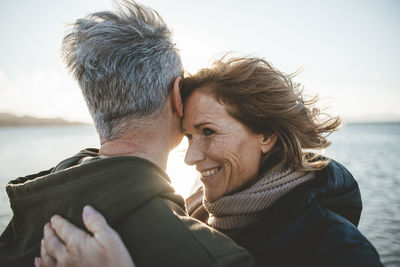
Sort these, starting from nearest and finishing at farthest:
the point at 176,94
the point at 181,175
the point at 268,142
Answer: the point at 176,94, the point at 268,142, the point at 181,175

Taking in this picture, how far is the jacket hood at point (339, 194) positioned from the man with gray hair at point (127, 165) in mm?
996

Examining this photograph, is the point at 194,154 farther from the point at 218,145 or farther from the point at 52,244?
the point at 52,244

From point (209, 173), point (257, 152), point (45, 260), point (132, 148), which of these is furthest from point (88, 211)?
point (257, 152)

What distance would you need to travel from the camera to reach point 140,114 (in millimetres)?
1635

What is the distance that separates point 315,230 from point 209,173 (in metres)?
1.07

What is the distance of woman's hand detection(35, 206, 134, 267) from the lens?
3.57 ft

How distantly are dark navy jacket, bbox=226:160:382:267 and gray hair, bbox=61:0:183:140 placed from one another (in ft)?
3.77

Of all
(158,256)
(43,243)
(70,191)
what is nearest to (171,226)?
(158,256)

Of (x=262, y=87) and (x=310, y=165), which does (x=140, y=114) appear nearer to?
(x=262, y=87)

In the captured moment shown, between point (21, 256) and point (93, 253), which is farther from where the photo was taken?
point (21, 256)

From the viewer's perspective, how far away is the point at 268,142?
2.37 m

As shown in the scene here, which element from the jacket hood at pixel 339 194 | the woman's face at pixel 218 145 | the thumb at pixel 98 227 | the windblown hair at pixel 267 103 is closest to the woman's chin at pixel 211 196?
the woman's face at pixel 218 145

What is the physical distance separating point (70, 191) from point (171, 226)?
0.51 meters

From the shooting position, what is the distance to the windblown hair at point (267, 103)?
226cm
